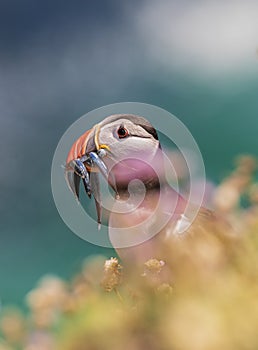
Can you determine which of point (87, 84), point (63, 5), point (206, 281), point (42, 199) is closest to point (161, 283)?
point (206, 281)

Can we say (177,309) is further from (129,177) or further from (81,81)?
(81,81)

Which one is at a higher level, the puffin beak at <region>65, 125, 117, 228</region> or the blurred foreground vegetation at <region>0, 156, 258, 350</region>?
the puffin beak at <region>65, 125, 117, 228</region>

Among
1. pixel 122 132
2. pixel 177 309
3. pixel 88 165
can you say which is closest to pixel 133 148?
pixel 122 132

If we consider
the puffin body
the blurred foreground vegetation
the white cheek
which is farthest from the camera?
the white cheek

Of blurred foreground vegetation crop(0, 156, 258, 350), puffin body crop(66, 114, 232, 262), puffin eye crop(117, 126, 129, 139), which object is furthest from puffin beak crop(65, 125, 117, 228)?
blurred foreground vegetation crop(0, 156, 258, 350)

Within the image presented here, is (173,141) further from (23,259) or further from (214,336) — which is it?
(214,336)

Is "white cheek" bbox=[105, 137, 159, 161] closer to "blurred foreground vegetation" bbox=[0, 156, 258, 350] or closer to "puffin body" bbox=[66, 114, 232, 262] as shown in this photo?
"puffin body" bbox=[66, 114, 232, 262]
